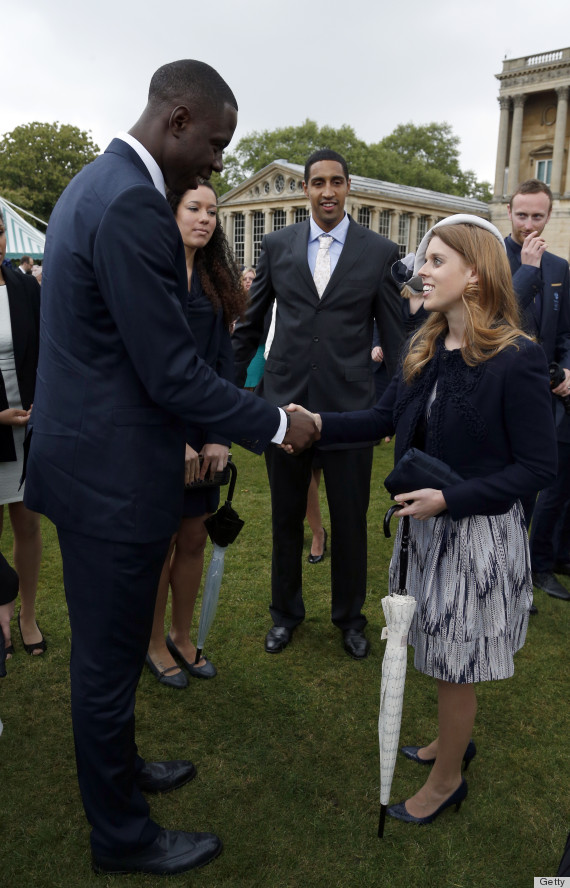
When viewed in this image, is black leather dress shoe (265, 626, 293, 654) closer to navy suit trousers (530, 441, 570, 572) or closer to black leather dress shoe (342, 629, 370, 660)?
black leather dress shoe (342, 629, 370, 660)

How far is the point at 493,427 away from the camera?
258cm

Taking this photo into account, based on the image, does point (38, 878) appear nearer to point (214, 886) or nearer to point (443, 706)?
point (214, 886)

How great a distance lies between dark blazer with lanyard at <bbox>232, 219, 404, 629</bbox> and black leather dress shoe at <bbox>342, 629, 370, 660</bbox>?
5 centimetres

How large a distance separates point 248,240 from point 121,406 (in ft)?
242

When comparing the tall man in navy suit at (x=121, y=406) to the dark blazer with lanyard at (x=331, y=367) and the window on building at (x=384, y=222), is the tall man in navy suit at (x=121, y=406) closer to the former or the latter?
the dark blazer with lanyard at (x=331, y=367)

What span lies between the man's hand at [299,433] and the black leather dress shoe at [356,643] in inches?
74.7

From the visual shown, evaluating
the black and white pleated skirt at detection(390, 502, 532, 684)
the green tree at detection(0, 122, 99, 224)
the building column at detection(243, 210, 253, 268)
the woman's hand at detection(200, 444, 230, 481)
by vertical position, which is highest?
the green tree at detection(0, 122, 99, 224)

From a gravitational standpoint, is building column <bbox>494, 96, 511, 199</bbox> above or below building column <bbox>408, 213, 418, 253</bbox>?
above

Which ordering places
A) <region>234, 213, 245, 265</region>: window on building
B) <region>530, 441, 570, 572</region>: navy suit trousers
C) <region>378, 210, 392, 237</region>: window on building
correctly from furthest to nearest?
<region>234, 213, 245, 265</region>: window on building < <region>378, 210, 392, 237</region>: window on building < <region>530, 441, 570, 572</region>: navy suit trousers

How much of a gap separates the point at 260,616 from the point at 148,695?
119cm

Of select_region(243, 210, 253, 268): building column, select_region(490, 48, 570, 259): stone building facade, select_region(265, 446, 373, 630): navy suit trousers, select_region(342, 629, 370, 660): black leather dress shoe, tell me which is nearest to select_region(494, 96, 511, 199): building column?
select_region(490, 48, 570, 259): stone building facade

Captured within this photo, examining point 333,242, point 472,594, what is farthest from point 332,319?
point 472,594

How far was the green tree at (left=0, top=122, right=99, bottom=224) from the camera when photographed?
5716 centimetres

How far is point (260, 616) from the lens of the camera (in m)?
4.97
